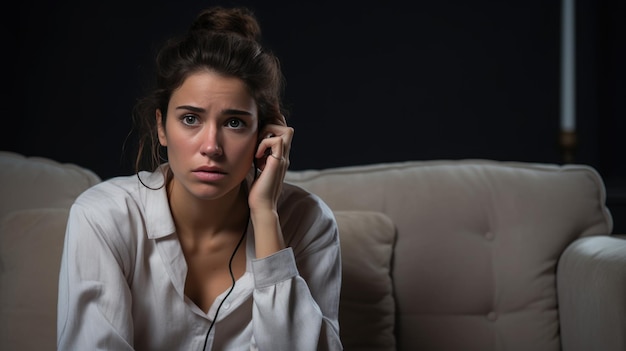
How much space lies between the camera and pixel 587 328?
1.94m

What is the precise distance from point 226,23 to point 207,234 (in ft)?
1.62

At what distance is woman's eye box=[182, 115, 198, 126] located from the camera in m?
1.62

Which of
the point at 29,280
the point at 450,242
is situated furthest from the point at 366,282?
the point at 29,280

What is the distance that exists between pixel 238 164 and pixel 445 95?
66.8 inches

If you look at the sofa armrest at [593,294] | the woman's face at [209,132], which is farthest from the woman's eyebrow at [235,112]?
the sofa armrest at [593,294]

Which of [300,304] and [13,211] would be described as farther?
[13,211]

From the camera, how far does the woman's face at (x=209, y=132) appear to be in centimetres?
158

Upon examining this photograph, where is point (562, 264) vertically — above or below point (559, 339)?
above

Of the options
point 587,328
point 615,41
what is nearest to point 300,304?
point 587,328

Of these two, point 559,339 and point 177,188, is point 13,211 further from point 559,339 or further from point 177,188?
point 559,339

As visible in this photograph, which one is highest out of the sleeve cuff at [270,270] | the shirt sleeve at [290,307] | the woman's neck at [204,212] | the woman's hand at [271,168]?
the woman's hand at [271,168]

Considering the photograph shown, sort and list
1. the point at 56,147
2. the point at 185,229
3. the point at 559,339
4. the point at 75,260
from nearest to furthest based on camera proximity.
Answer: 1. the point at 75,260
2. the point at 185,229
3. the point at 559,339
4. the point at 56,147

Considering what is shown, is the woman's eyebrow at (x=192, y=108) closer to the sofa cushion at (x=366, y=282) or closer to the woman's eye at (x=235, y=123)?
the woman's eye at (x=235, y=123)

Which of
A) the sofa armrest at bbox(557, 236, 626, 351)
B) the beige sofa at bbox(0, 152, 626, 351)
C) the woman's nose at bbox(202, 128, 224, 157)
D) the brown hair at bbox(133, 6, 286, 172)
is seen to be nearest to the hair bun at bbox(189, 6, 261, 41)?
the brown hair at bbox(133, 6, 286, 172)
